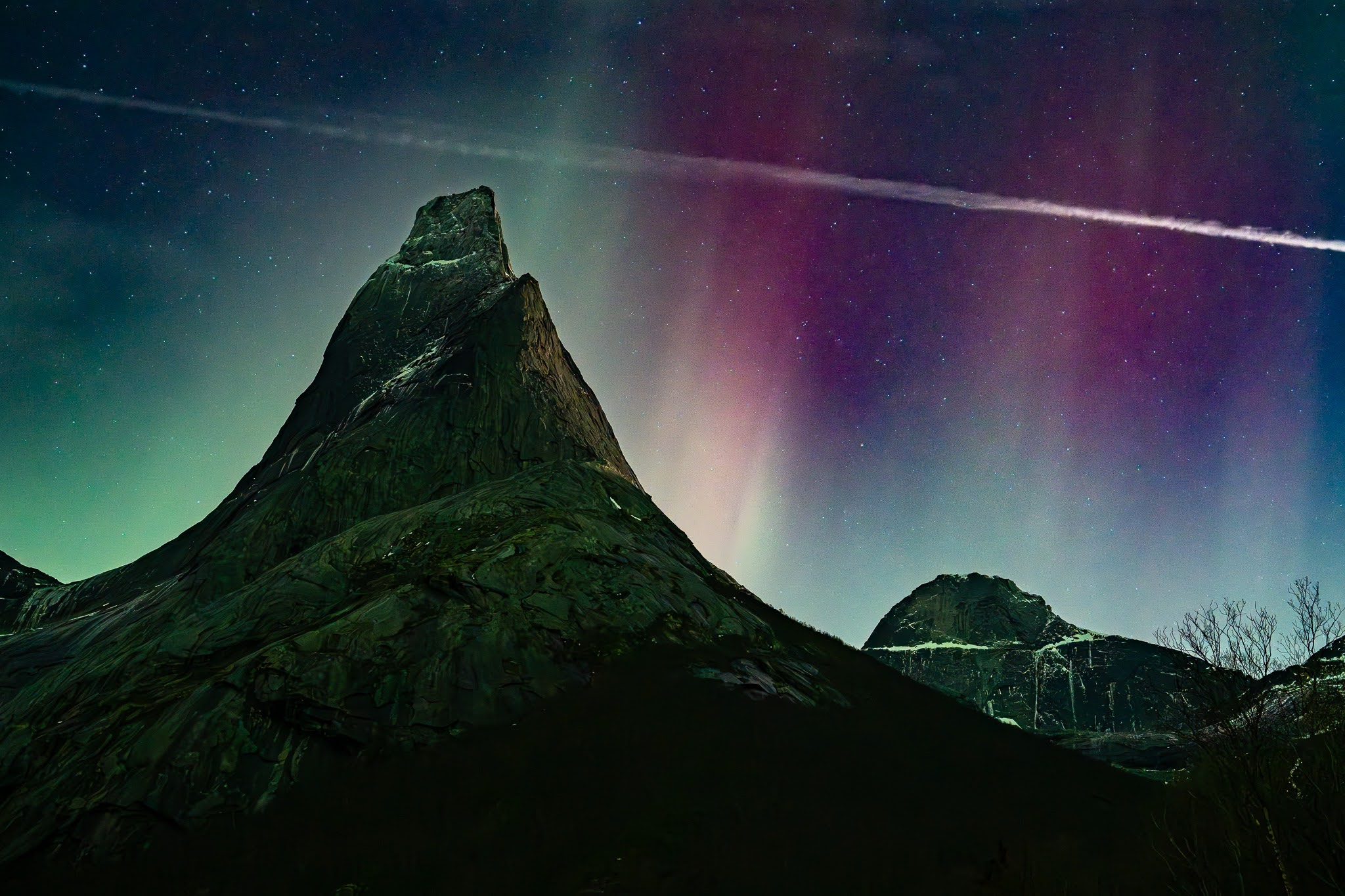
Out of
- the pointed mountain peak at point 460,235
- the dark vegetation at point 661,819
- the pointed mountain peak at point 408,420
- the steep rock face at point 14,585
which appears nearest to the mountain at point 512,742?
the dark vegetation at point 661,819

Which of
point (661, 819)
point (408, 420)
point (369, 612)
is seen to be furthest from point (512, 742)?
point (408, 420)

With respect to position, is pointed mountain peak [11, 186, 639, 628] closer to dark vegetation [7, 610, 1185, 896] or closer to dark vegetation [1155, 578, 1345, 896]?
dark vegetation [7, 610, 1185, 896]

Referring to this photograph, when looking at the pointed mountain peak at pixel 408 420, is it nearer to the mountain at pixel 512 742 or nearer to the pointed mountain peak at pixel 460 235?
the pointed mountain peak at pixel 460 235

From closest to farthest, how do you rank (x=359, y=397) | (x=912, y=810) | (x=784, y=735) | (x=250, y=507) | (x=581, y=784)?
(x=581, y=784), (x=912, y=810), (x=784, y=735), (x=250, y=507), (x=359, y=397)

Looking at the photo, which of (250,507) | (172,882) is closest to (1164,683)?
(250,507)

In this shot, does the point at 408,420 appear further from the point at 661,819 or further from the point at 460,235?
the point at 661,819

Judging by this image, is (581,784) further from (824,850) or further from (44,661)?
(44,661)
